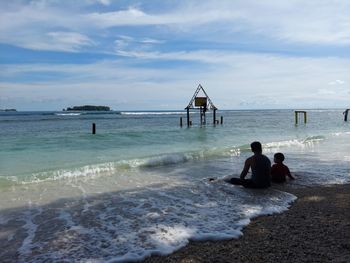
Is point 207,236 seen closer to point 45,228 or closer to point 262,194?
point 45,228

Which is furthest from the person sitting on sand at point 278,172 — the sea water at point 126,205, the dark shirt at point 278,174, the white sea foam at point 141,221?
the white sea foam at point 141,221

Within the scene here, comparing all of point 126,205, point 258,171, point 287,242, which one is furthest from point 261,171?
point 287,242

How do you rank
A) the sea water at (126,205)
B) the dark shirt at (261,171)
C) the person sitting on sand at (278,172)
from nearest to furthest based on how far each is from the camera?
the sea water at (126,205) < the dark shirt at (261,171) < the person sitting on sand at (278,172)

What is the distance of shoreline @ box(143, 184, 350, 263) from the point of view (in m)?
4.84

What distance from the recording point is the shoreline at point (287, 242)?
4836 mm

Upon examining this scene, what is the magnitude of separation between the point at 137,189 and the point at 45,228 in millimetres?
3449

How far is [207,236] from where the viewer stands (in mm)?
5727

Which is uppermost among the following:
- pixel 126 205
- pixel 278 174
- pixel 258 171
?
pixel 258 171

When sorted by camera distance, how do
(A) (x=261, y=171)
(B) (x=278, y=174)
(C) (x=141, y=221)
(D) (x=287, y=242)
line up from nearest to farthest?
1. (D) (x=287, y=242)
2. (C) (x=141, y=221)
3. (A) (x=261, y=171)
4. (B) (x=278, y=174)

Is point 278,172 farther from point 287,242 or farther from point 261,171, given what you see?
point 287,242

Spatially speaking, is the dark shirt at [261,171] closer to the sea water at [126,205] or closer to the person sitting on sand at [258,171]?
the person sitting on sand at [258,171]

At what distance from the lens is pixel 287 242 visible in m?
5.33

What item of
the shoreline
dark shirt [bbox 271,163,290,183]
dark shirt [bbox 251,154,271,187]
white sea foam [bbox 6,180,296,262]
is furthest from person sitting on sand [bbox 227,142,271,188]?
the shoreline

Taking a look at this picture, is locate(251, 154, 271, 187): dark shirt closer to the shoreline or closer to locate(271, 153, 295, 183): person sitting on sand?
locate(271, 153, 295, 183): person sitting on sand
